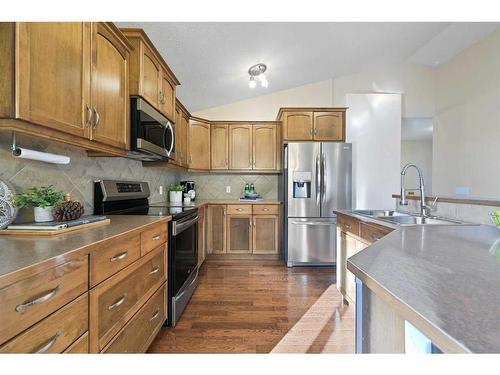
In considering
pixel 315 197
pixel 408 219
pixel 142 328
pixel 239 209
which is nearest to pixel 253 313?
pixel 142 328

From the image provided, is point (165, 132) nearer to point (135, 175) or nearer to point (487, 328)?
point (135, 175)

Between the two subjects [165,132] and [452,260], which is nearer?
[452,260]

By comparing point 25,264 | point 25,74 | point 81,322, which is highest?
point 25,74

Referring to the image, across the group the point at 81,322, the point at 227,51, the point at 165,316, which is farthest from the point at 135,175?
the point at 81,322

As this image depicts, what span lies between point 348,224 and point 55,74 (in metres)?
2.20

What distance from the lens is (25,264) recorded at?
0.70 metres

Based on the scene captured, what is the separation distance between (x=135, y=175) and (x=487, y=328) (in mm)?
2685

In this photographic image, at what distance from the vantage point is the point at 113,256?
111 cm

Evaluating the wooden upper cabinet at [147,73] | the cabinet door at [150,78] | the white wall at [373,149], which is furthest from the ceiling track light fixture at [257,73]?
the white wall at [373,149]

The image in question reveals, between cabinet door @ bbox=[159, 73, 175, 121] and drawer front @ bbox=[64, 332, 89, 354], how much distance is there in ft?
5.85

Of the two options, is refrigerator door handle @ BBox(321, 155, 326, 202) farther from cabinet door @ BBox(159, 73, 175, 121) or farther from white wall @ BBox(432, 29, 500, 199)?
white wall @ BBox(432, 29, 500, 199)

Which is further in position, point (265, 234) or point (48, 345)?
point (265, 234)

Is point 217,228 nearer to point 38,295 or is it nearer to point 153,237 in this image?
point 153,237

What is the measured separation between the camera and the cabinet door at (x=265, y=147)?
391cm
